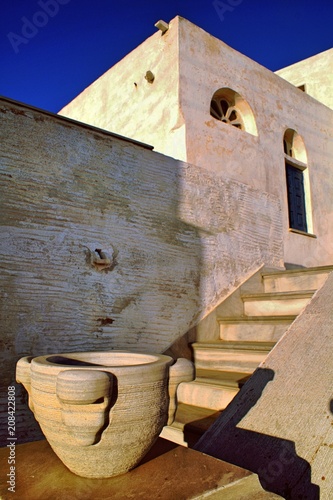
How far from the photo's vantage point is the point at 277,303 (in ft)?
12.6

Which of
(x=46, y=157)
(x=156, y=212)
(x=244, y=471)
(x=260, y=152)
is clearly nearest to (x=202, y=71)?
(x=260, y=152)

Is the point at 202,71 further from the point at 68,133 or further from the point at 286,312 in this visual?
the point at 286,312

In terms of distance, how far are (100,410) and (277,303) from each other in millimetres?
2931

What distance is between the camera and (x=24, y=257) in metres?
2.72

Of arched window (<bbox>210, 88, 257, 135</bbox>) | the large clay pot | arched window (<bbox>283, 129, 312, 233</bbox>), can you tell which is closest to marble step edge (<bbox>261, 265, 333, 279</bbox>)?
the large clay pot

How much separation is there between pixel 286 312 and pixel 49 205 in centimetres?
250

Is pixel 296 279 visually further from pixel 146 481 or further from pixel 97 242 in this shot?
pixel 146 481

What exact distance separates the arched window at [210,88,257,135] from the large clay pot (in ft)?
22.9

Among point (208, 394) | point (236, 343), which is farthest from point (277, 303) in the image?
point (208, 394)

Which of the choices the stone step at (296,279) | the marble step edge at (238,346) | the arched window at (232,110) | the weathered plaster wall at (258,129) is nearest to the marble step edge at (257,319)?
the marble step edge at (238,346)

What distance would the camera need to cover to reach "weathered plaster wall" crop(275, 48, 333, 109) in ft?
37.2

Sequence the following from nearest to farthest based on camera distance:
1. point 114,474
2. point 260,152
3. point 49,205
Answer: point 114,474 < point 49,205 < point 260,152

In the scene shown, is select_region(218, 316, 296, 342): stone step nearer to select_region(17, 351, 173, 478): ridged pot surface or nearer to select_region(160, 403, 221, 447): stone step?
select_region(160, 403, 221, 447): stone step

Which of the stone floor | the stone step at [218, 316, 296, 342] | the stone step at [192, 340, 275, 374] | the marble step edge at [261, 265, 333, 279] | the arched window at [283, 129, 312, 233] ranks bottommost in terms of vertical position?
the stone floor
